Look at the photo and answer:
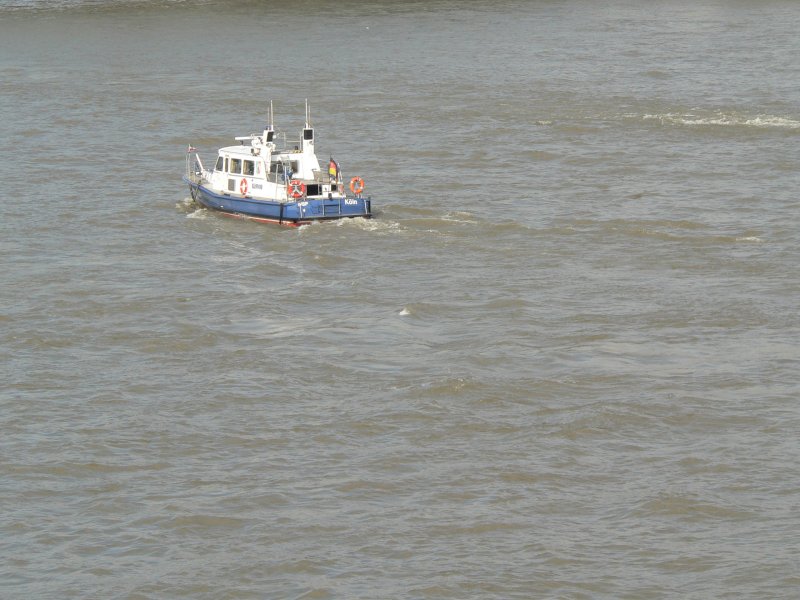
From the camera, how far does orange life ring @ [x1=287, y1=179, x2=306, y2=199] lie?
152 ft

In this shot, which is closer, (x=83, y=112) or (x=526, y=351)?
(x=526, y=351)

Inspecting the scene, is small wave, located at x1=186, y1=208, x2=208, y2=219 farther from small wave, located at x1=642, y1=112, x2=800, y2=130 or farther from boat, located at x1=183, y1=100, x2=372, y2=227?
small wave, located at x1=642, y1=112, x2=800, y2=130

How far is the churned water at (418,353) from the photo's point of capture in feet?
84.1

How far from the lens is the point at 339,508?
27109 millimetres

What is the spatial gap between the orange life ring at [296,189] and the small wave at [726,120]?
818 inches

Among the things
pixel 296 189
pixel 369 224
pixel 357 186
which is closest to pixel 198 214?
pixel 296 189

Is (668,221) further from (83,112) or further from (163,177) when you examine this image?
(83,112)

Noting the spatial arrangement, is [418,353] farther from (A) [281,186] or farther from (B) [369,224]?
(A) [281,186]

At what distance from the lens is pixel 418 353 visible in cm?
3472

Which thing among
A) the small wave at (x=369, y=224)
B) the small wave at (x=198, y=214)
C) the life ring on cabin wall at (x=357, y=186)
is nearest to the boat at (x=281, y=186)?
the life ring on cabin wall at (x=357, y=186)

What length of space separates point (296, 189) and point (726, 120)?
22.5 metres

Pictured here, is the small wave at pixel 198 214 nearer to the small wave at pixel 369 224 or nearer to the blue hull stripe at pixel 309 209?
the blue hull stripe at pixel 309 209

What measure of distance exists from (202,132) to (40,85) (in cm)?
1543

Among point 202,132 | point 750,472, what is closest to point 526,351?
point 750,472
